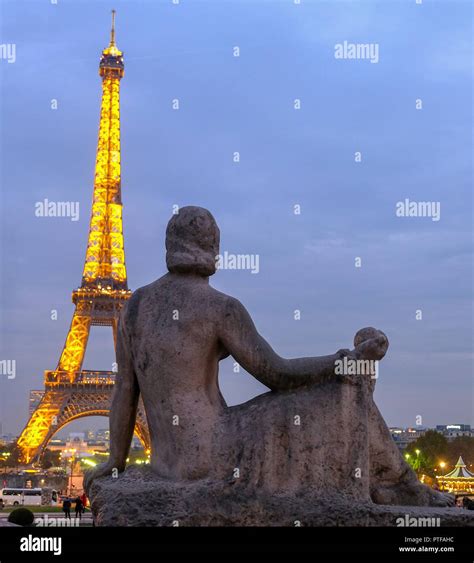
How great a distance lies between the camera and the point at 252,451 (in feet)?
22.2

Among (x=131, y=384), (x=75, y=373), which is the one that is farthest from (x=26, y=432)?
(x=131, y=384)

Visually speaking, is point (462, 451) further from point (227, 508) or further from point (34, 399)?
point (227, 508)

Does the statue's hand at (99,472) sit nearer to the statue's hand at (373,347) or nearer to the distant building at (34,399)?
the statue's hand at (373,347)

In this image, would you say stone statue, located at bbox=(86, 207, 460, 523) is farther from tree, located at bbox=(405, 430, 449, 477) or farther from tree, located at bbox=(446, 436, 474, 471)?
tree, located at bbox=(446, 436, 474, 471)

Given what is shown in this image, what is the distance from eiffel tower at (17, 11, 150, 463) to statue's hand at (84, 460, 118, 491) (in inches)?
1861

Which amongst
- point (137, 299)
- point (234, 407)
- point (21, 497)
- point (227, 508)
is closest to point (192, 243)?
point (137, 299)

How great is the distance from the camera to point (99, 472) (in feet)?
24.2

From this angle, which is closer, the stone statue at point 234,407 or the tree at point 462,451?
the stone statue at point 234,407

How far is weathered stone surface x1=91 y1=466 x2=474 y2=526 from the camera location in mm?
6566

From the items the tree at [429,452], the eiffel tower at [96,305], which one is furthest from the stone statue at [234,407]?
the tree at [429,452]

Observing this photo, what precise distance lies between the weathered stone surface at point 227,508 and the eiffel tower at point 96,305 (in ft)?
158

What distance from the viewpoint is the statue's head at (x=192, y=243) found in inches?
287

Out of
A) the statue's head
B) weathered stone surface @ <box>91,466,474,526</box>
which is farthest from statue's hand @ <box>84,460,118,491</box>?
the statue's head
